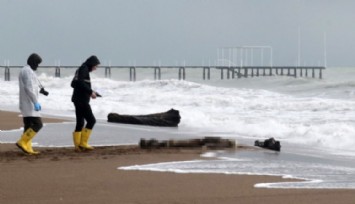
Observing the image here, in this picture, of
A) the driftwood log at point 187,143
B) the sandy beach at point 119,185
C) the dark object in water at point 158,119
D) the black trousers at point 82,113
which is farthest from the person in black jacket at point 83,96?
the dark object in water at point 158,119

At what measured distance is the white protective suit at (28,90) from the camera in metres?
9.24

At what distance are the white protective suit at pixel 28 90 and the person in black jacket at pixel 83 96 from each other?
758 mm

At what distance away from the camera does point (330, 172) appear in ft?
27.3

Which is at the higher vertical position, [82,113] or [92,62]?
[92,62]

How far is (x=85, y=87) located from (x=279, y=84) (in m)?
47.3

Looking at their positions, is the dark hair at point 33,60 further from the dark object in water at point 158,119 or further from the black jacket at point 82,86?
the dark object in water at point 158,119

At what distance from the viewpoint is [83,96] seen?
997cm

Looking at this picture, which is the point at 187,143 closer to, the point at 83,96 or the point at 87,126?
the point at 87,126

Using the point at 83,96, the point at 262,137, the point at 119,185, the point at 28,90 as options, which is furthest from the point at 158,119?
the point at 119,185

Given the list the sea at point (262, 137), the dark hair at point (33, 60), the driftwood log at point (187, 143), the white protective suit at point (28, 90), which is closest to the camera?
the sea at point (262, 137)

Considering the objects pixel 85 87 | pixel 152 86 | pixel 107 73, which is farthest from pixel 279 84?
pixel 85 87

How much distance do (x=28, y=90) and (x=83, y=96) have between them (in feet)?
3.17

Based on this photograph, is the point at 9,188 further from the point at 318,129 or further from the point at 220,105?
the point at 220,105

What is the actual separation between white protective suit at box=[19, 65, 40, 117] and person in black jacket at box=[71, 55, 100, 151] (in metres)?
0.76
